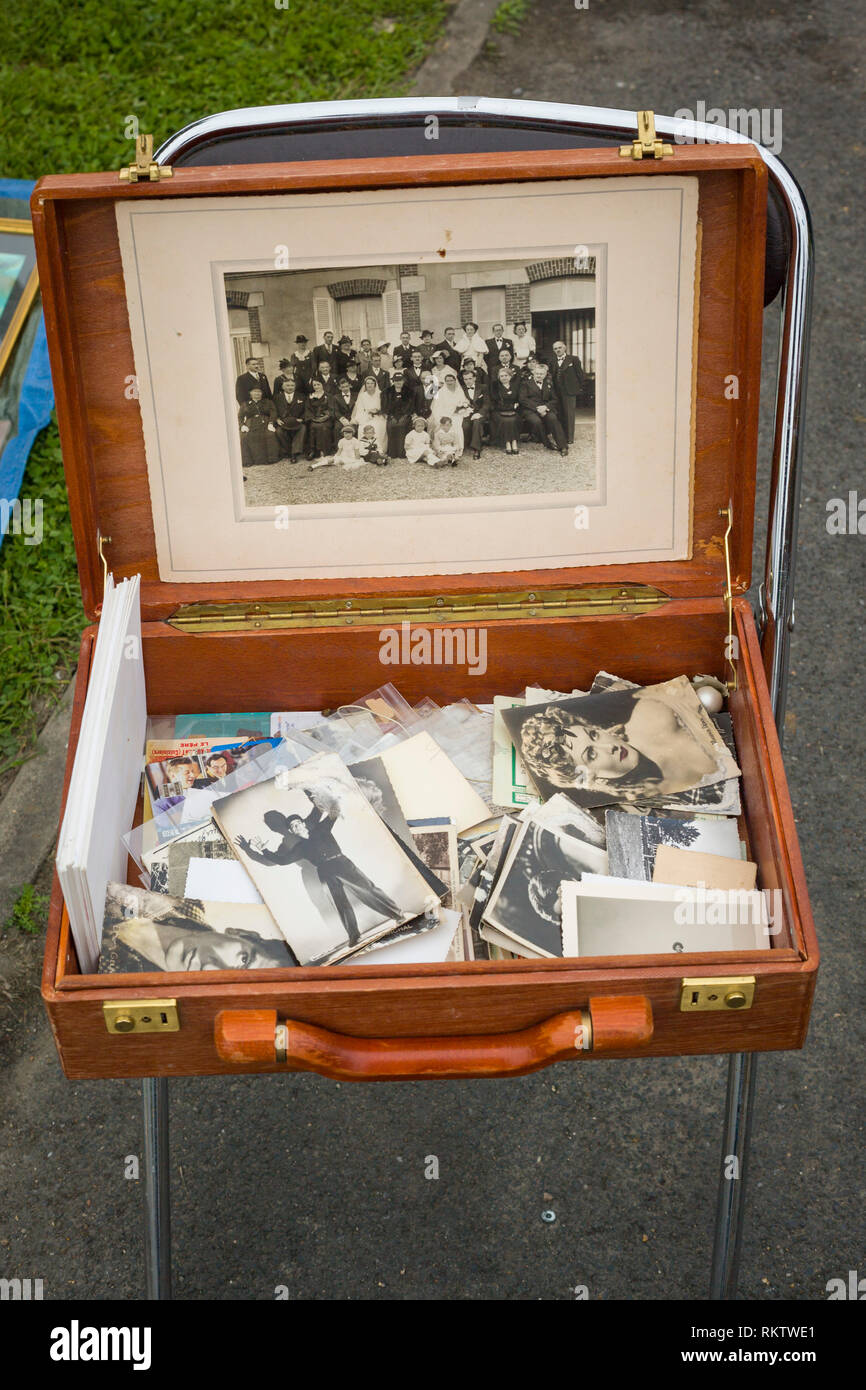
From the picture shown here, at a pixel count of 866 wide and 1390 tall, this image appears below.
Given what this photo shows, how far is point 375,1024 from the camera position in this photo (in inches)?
55.9

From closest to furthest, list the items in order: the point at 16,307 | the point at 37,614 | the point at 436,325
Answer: the point at 436,325 → the point at 37,614 → the point at 16,307

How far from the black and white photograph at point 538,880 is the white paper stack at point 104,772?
1.58ft

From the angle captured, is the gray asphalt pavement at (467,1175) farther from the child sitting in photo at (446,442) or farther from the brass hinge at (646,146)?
the brass hinge at (646,146)

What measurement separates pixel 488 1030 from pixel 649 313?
98cm

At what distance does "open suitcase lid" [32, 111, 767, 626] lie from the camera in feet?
5.15

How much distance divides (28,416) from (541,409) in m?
2.06

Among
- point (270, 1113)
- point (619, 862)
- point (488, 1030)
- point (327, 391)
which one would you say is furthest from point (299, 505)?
point (270, 1113)

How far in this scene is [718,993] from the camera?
139cm

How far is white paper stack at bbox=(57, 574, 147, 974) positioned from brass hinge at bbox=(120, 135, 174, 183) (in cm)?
54

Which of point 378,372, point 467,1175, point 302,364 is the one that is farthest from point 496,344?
point 467,1175

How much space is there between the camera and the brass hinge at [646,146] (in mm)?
1537

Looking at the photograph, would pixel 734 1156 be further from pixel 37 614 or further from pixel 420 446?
pixel 37 614

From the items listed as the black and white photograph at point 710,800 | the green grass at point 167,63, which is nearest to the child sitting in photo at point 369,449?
the black and white photograph at point 710,800

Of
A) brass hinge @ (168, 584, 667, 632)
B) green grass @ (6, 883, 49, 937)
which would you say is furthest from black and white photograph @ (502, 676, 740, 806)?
green grass @ (6, 883, 49, 937)
